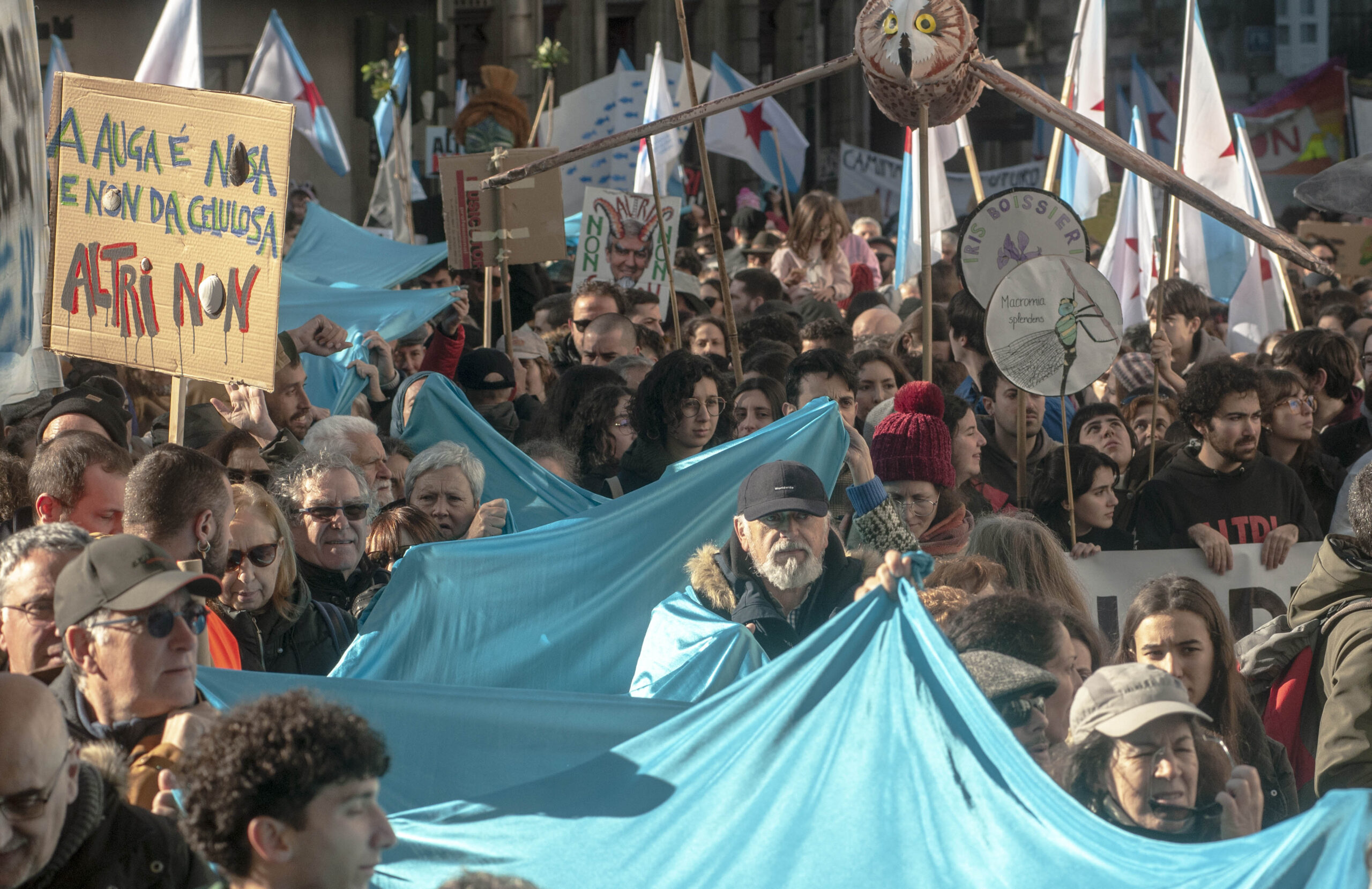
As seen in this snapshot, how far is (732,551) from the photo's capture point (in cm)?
431

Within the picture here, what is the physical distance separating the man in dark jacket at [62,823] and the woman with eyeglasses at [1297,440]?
187 inches

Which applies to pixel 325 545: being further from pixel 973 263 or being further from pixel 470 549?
pixel 973 263

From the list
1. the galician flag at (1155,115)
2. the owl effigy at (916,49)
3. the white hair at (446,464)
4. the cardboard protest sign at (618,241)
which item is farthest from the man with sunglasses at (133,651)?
the galician flag at (1155,115)

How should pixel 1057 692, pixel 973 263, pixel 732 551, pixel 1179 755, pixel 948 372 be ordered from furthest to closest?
pixel 948 372 < pixel 973 263 < pixel 732 551 < pixel 1057 692 < pixel 1179 755

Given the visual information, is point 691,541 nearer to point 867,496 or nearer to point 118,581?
point 867,496

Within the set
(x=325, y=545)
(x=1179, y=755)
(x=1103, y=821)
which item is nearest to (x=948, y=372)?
(x=325, y=545)

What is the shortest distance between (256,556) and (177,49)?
5.69 meters

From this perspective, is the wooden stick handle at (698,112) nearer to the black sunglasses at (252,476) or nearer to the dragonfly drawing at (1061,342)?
the dragonfly drawing at (1061,342)

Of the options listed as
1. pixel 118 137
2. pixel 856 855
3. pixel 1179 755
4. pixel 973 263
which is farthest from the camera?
pixel 973 263

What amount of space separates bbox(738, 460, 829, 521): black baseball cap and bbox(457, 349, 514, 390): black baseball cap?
9.02ft

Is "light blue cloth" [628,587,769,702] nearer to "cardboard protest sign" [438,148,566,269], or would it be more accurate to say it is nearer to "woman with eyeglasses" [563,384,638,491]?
"woman with eyeglasses" [563,384,638,491]

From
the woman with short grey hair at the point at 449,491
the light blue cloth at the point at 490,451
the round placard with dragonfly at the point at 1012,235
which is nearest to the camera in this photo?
the woman with short grey hair at the point at 449,491

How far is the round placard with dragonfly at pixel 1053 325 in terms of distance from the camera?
5.63m

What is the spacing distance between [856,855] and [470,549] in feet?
7.20
